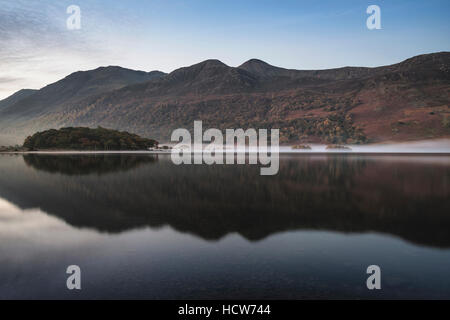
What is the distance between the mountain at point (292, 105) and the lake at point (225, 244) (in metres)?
75.8

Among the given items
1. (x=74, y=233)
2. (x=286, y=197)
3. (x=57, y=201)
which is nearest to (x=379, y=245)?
(x=286, y=197)

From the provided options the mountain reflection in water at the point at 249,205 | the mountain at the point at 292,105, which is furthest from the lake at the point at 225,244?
the mountain at the point at 292,105

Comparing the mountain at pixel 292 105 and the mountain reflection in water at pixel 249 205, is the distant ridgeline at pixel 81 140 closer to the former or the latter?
the mountain at pixel 292 105

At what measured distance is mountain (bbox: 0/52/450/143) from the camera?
86.4 meters

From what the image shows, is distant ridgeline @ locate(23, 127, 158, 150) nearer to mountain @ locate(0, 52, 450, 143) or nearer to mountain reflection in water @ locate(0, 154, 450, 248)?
mountain @ locate(0, 52, 450, 143)

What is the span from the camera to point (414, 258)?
247 inches

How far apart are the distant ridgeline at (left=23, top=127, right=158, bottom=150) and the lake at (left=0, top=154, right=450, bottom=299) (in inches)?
2453

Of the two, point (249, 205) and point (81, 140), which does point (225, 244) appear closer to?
point (249, 205)

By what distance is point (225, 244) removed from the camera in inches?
284

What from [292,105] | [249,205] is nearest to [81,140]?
[249,205]

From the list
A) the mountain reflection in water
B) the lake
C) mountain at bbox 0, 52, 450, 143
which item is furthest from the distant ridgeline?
the lake

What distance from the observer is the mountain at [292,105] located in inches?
3401

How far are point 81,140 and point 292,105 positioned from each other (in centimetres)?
7364
